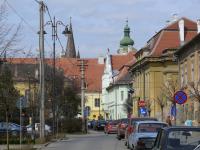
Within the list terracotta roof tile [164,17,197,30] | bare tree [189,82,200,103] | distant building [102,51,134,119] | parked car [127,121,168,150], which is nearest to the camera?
parked car [127,121,168,150]

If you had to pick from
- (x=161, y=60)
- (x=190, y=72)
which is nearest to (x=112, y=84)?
(x=161, y=60)

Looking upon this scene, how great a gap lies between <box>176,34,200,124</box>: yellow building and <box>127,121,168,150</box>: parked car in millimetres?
23742

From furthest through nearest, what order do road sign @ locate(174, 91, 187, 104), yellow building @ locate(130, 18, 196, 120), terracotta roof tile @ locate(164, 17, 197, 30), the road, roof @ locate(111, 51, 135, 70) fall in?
Result: roof @ locate(111, 51, 135, 70), terracotta roof tile @ locate(164, 17, 197, 30), yellow building @ locate(130, 18, 196, 120), the road, road sign @ locate(174, 91, 187, 104)

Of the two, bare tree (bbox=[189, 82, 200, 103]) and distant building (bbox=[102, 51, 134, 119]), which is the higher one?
distant building (bbox=[102, 51, 134, 119])

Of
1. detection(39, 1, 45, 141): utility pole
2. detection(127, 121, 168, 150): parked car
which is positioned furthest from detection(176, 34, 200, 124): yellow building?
detection(127, 121, 168, 150): parked car

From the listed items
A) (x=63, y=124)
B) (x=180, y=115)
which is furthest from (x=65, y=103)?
(x=180, y=115)

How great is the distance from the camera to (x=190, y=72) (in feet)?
186

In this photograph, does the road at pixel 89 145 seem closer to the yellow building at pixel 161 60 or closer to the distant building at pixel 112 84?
the yellow building at pixel 161 60

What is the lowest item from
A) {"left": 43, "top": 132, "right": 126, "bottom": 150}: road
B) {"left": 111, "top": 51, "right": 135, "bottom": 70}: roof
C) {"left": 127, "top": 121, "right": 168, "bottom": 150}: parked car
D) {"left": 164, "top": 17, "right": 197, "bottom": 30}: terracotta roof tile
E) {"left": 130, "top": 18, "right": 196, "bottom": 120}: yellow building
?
{"left": 43, "top": 132, "right": 126, "bottom": 150}: road

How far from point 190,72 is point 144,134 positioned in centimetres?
3210

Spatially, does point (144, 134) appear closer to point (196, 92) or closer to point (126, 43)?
point (196, 92)

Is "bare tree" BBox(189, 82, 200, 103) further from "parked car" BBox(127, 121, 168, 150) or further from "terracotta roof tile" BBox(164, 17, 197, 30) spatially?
"terracotta roof tile" BBox(164, 17, 197, 30)

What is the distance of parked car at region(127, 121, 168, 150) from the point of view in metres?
24.6

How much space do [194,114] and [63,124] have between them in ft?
52.0
